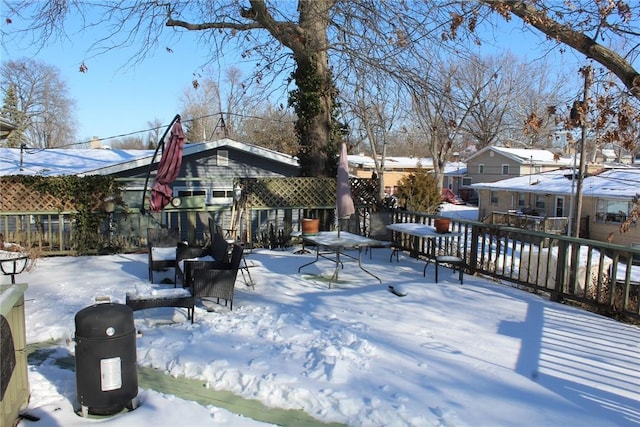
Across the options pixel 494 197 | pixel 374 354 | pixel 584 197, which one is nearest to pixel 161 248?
pixel 374 354

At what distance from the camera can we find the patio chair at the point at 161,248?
22.2 ft

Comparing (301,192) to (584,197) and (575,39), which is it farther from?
(584,197)

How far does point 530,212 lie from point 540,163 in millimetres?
8590

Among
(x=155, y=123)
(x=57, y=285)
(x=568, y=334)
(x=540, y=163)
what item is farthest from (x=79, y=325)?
(x=155, y=123)

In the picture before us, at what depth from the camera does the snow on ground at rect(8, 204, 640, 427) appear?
3330 millimetres

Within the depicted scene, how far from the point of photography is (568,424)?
128 inches

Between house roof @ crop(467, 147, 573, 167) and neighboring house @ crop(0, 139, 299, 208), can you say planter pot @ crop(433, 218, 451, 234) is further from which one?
house roof @ crop(467, 147, 573, 167)

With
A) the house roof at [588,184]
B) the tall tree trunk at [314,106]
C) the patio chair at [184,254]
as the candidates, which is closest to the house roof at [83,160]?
the tall tree trunk at [314,106]

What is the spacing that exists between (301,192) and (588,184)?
21.6 metres

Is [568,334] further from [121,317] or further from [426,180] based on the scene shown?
[426,180]

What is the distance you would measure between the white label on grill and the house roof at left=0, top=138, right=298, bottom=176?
10472mm

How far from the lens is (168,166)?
7.67 metres

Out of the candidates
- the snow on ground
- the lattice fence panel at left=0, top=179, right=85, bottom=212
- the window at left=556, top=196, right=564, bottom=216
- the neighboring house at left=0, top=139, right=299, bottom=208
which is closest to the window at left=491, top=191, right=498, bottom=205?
the window at left=556, top=196, right=564, bottom=216

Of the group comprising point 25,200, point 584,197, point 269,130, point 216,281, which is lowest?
point 216,281
